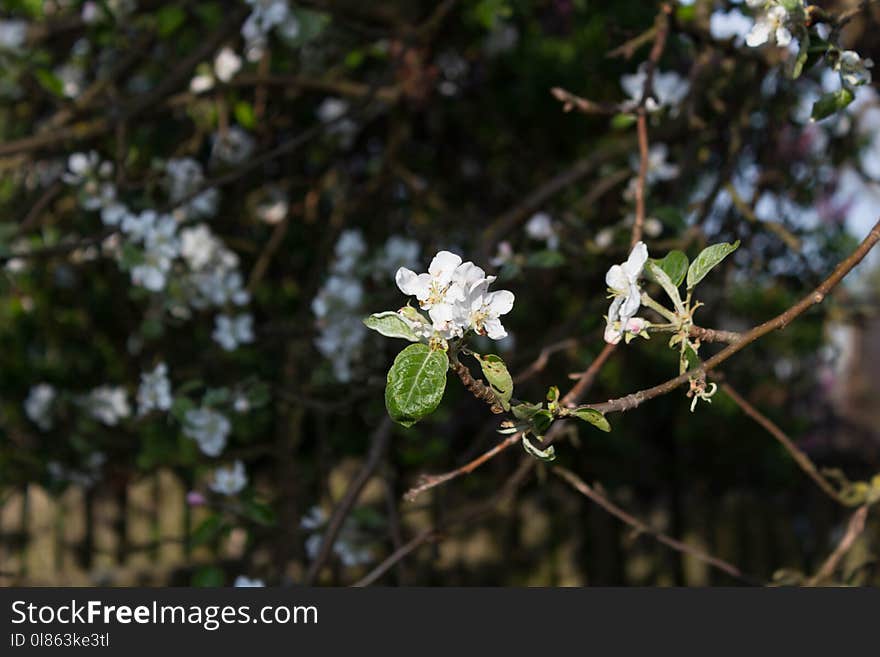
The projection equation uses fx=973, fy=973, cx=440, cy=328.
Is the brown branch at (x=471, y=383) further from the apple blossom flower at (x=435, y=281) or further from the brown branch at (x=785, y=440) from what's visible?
the brown branch at (x=785, y=440)

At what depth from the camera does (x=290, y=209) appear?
2773mm

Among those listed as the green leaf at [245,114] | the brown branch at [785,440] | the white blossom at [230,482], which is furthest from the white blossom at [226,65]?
the brown branch at [785,440]

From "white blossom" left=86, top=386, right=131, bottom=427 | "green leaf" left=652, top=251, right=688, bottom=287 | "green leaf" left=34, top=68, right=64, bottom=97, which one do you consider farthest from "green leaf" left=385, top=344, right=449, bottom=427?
"green leaf" left=34, top=68, right=64, bottom=97

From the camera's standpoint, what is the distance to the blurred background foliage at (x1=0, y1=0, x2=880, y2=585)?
2.04 m

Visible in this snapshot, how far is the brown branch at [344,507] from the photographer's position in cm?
150

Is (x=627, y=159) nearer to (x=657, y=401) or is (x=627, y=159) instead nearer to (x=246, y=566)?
(x=246, y=566)

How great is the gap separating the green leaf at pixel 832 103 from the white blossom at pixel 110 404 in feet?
5.13

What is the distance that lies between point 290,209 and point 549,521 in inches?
79.8

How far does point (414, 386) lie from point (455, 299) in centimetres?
9

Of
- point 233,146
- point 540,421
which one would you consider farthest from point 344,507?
point 233,146

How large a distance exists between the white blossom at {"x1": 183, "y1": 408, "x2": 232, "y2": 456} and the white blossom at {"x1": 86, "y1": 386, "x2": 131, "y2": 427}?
1.30 feet

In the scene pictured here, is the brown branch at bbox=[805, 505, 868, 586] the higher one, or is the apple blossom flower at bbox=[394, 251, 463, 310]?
the apple blossom flower at bbox=[394, 251, 463, 310]

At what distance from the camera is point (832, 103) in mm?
1264

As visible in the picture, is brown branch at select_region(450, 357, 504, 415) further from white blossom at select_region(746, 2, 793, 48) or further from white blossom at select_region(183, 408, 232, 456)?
white blossom at select_region(183, 408, 232, 456)
